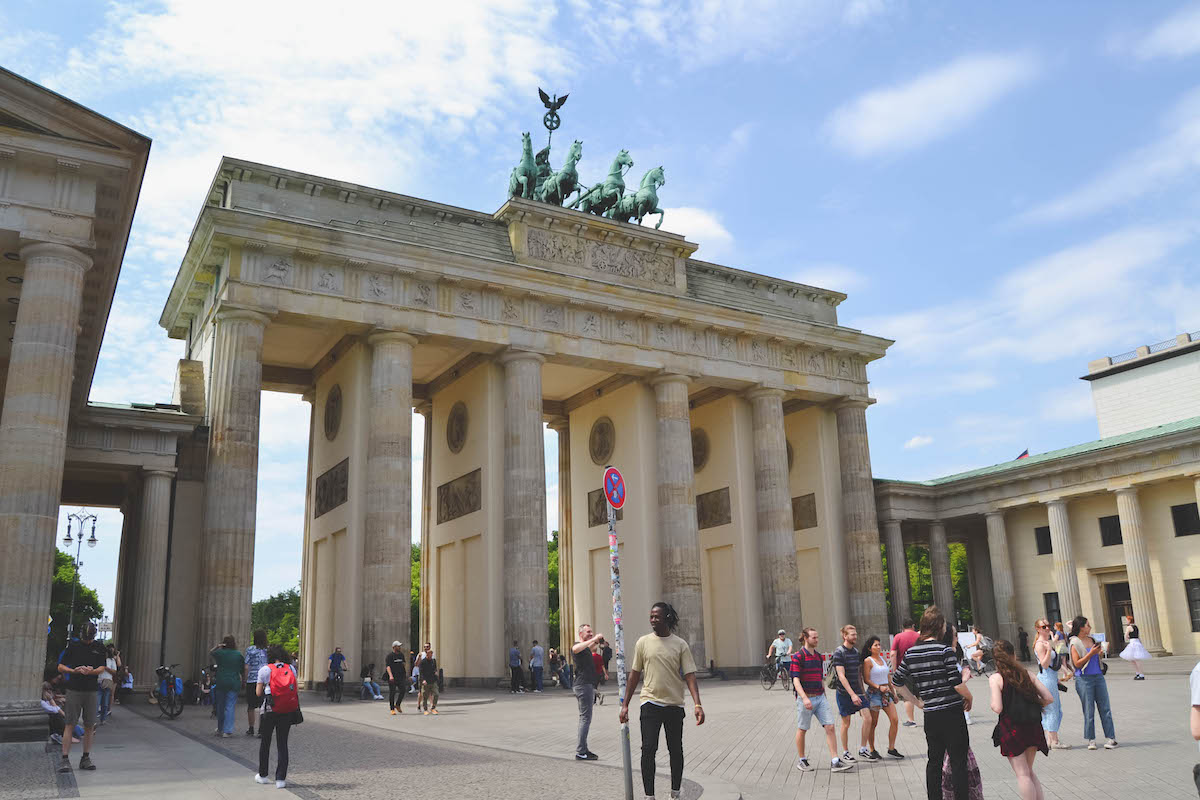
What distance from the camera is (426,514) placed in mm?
38094

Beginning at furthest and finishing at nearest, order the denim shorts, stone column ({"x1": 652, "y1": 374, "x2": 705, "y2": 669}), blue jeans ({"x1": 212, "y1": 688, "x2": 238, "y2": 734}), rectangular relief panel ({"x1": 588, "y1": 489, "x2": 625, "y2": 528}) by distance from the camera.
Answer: rectangular relief panel ({"x1": 588, "y1": 489, "x2": 625, "y2": 528})
stone column ({"x1": 652, "y1": 374, "x2": 705, "y2": 669})
blue jeans ({"x1": 212, "y1": 688, "x2": 238, "y2": 734})
the denim shorts

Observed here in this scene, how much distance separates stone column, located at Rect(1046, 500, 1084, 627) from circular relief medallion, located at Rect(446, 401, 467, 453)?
84.0ft

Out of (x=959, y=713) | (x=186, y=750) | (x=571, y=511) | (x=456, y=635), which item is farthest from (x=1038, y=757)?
(x=571, y=511)

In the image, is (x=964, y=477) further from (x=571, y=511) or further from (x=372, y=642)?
(x=372, y=642)

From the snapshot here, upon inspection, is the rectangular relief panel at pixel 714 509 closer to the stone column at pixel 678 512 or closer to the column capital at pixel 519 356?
the stone column at pixel 678 512

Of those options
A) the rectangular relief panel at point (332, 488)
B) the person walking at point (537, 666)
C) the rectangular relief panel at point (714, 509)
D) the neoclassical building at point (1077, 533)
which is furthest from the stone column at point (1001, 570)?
the rectangular relief panel at point (332, 488)

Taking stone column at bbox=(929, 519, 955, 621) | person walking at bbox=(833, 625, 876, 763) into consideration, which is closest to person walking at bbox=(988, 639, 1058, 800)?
person walking at bbox=(833, 625, 876, 763)

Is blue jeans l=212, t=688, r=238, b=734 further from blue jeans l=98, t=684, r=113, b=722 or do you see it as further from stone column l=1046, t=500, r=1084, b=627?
stone column l=1046, t=500, r=1084, b=627

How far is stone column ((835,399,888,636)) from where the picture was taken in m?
39.3

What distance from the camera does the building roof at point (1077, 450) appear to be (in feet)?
127

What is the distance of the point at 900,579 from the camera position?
4416cm

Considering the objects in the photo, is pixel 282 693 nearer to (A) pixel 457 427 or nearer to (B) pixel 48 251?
(B) pixel 48 251

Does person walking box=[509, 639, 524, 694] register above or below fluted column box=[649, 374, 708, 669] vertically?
below

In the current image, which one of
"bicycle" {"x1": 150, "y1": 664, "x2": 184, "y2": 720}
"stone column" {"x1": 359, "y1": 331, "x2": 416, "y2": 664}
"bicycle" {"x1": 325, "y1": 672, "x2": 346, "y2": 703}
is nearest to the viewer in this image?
"bicycle" {"x1": 150, "y1": 664, "x2": 184, "y2": 720}
